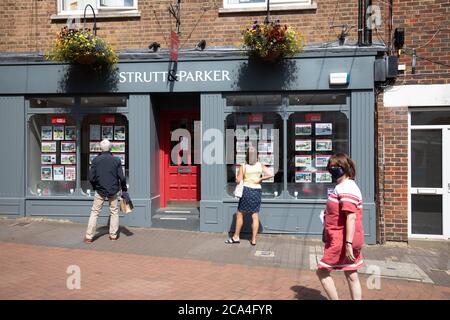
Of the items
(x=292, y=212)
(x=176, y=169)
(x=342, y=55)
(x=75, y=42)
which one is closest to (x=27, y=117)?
(x=75, y=42)

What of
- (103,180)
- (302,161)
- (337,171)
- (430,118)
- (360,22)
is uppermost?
(360,22)

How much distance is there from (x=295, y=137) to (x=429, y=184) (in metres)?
2.72

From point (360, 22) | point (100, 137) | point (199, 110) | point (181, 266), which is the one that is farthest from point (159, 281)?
point (360, 22)

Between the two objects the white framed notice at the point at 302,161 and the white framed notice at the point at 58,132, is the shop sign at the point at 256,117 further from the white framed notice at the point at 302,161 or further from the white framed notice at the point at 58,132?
the white framed notice at the point at 58,132

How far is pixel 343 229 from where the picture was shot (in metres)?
4.48

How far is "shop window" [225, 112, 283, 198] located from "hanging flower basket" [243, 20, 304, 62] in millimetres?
1290

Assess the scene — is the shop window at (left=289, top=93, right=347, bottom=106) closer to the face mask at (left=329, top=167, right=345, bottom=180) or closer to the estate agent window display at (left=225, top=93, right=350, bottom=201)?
the estate agent window display at (left=225, top=93, right=350, bottom=201)

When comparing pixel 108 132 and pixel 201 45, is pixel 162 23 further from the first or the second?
pixel 108 132

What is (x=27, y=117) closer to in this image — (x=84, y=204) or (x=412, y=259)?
(x=84, y=204)

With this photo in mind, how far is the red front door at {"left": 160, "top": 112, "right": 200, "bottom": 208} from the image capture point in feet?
32.6

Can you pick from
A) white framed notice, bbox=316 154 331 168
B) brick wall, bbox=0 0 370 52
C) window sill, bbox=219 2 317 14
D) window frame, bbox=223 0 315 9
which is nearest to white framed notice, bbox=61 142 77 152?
brick wall, bbox=0 0 370 52

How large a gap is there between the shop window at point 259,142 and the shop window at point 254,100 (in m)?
0.19

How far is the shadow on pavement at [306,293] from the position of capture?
5.36m

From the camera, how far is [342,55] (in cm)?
849
